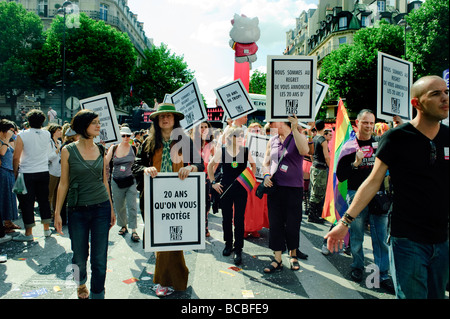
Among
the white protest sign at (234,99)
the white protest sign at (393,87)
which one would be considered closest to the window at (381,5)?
the white protest sign at (234,99)

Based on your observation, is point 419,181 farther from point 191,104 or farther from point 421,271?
point 191,104

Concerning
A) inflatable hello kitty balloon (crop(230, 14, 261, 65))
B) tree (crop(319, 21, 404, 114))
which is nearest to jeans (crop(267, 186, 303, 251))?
inflatable hello kitty balloon (crop(230, 14, 261, 65))

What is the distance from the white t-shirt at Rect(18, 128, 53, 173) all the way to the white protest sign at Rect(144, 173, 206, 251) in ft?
11.3

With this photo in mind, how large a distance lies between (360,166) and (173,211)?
246 cm

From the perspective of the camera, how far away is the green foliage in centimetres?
3622

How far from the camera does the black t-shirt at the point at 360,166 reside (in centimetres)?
447

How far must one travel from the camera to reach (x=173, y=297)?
3.80 metres

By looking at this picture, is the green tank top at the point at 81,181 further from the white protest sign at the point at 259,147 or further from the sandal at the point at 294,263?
the white protest sign at the point at 259,147

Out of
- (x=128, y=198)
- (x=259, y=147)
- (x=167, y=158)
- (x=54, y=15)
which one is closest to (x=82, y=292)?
(x=167, y=158)

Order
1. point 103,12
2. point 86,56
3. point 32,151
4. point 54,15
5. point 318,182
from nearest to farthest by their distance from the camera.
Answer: point 32,151, point 318,182, point 86,56, point 54,15, point 103,12

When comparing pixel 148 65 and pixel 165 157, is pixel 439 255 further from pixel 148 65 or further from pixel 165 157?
pixel 148 65

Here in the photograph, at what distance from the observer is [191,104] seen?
5.85 m

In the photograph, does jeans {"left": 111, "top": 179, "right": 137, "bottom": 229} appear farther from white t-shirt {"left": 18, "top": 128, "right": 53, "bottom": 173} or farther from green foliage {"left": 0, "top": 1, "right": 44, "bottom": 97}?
green foliage {"left": 0, "top": 1, "right": 44, "bottom": 97}

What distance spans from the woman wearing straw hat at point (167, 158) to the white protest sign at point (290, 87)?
1189 mm
